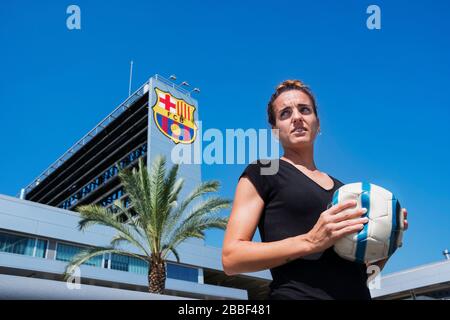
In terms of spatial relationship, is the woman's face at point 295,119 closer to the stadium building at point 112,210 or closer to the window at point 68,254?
the stadium building at point 112,210

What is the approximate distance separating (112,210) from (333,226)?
55.9m

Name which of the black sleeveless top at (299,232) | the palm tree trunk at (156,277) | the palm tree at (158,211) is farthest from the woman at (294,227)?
the palm tree trunk at (156,277)

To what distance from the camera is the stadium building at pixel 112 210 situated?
2920 cm

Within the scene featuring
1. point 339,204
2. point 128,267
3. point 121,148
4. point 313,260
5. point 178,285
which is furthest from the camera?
point 121,148

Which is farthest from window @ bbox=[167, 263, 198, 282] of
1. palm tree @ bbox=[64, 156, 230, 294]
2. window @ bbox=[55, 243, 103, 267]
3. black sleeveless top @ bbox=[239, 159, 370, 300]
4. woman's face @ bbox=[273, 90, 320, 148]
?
black sleeveless top @ bbox=[239, 159, 370, 300]

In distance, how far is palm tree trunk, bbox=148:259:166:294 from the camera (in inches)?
747

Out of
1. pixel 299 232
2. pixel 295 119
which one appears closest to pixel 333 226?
pixel 299 232

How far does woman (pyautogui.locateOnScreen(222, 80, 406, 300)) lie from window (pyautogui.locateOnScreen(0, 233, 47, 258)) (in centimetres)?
3151

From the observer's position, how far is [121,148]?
58.7 m
